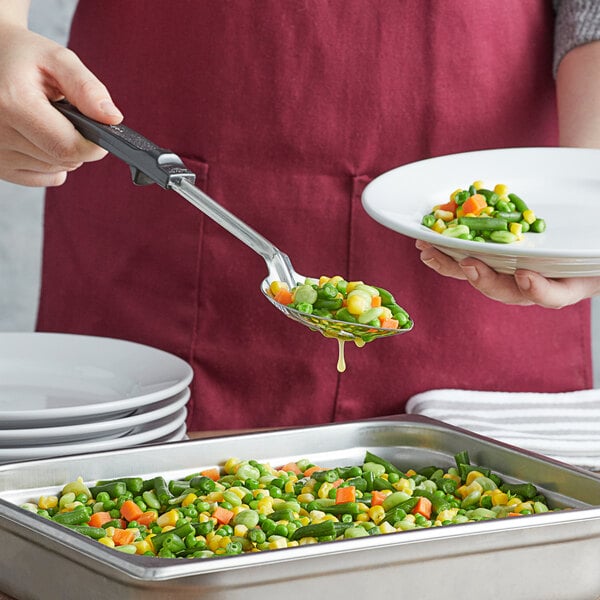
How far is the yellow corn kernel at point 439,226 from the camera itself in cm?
147

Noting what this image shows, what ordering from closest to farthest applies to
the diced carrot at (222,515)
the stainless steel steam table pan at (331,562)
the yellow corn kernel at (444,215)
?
the stainless steel steam table pan at (331,562), the diced carrot at (222,515), the yellow corn kernel at (444,215)

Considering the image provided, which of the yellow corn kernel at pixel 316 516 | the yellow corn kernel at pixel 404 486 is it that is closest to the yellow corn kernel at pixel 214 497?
the yellow corn kernel at pixel 316 516

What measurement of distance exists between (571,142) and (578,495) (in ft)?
2.32

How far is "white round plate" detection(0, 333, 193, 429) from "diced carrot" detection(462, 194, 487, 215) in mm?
442

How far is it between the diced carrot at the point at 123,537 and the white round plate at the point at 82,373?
9.6 inches

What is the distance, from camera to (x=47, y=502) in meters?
1.24

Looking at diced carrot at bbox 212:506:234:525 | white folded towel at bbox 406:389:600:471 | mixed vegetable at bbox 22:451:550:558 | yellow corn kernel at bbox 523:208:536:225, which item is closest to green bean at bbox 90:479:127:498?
mixed vegetable at bbox 22:451:550:558

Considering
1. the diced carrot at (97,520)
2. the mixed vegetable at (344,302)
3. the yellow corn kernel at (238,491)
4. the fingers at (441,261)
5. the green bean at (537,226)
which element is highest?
the green bean at (537,226)

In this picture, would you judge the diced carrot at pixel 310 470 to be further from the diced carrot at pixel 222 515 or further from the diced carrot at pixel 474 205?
the diced carrot at pixel 474 205

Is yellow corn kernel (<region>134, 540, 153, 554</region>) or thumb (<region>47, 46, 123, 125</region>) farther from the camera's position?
thumb (<region>47, 46, 123, 125</region>)

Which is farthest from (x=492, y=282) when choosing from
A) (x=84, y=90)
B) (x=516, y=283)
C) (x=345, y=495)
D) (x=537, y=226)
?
(x=84, y=90)

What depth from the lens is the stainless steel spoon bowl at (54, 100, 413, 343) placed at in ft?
4.20

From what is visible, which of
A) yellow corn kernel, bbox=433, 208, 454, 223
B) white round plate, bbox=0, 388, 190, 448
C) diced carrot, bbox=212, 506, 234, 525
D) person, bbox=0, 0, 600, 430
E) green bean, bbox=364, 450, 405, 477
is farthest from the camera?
person, bbox=0, 0, 600, 430

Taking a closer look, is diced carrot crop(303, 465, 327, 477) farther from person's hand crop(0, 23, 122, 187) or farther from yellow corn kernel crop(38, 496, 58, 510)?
person's hand crop(0, 23, 122, 187)
